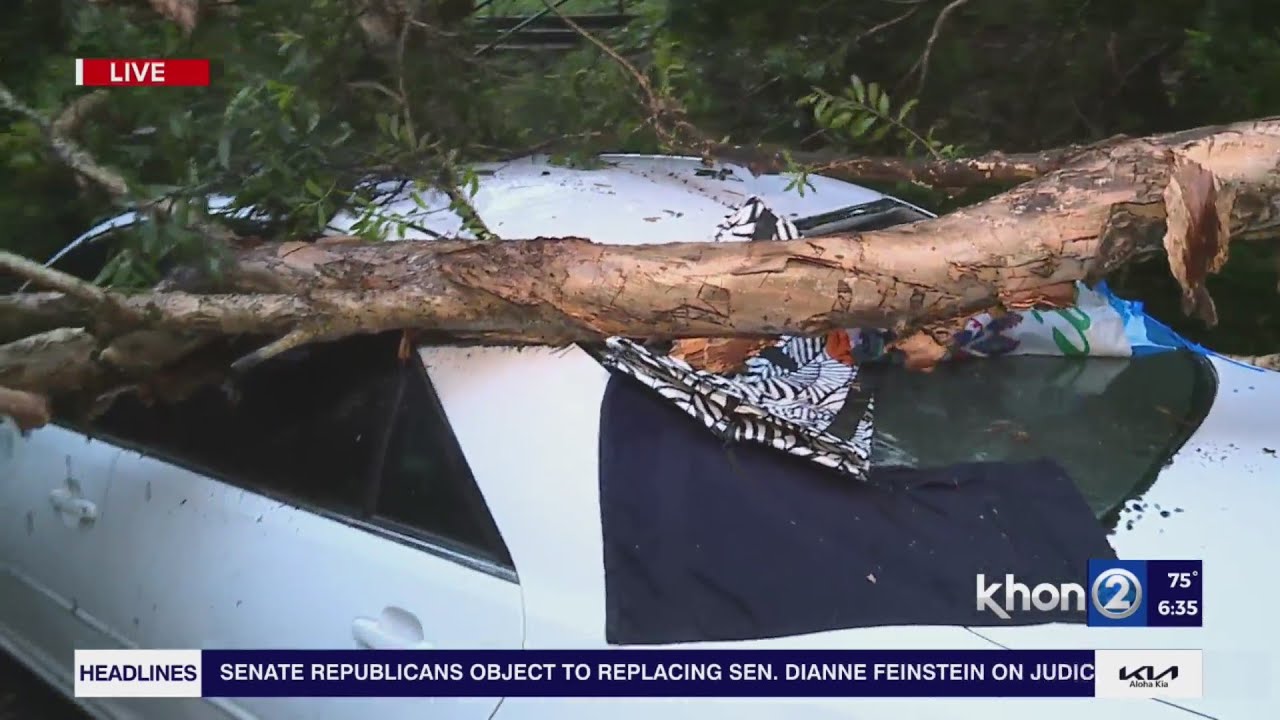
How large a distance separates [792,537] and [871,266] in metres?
0.57

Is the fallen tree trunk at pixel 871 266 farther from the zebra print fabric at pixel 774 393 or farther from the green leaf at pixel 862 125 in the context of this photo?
the green leaf at pixel 862 125

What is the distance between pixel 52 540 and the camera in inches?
103

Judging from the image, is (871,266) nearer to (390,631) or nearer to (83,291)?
(390,631)

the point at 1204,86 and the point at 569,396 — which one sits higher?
the point at 1204,86

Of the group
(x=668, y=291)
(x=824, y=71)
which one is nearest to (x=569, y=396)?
(x=668, y=291)

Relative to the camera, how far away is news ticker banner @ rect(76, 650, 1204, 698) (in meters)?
1.45

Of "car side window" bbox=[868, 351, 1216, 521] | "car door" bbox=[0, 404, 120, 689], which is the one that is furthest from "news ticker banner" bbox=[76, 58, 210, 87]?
"car side window" bbox=[868, 351, 1216, 521]

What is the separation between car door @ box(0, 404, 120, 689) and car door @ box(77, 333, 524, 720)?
0.08 meters

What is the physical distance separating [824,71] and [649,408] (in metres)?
2.41

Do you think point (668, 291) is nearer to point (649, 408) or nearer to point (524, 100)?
point (649, 408)

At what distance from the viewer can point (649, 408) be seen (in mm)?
1762

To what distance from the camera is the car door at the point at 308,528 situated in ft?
5.91

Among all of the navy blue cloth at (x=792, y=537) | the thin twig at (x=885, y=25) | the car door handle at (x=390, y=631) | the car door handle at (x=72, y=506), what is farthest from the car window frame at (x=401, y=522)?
the thin twig at (x=885, y=25)

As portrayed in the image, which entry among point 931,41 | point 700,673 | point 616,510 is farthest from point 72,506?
point 931,41
